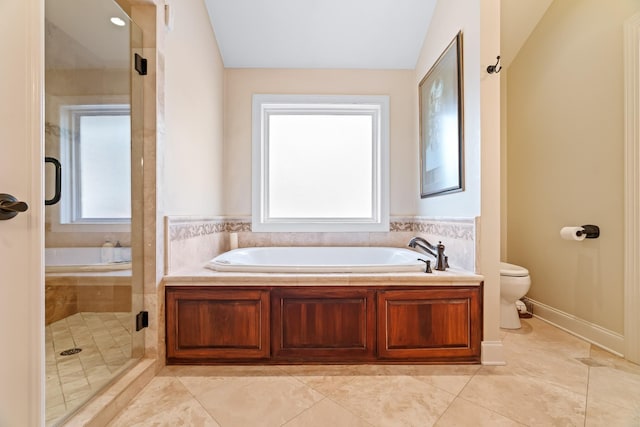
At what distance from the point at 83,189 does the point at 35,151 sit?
0.84 meters

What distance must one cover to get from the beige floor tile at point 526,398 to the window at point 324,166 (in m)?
1.51

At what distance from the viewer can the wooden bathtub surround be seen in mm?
1604

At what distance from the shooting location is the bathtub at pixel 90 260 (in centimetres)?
154

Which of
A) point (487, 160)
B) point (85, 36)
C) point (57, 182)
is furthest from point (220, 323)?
point (487, 160)

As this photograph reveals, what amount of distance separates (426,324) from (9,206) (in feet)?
6.11

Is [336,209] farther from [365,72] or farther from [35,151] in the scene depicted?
[35,151]

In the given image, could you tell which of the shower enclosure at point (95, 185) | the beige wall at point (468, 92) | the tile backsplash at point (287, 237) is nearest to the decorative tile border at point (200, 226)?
the tile backsplash at point (287, 237)

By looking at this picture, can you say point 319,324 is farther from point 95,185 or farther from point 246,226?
point 95,185

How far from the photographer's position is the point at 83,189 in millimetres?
1565

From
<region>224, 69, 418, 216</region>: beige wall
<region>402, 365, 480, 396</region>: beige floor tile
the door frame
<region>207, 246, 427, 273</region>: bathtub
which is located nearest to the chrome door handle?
the door frame

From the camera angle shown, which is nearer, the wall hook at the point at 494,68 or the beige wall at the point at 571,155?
the wall hook at the point at 494,68

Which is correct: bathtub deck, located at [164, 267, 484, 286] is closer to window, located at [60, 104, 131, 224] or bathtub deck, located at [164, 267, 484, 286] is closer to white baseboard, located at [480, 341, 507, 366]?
white baseboard, located at [480, 341, 507, 366]

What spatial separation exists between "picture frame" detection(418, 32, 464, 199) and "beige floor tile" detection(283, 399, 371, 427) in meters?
1.50

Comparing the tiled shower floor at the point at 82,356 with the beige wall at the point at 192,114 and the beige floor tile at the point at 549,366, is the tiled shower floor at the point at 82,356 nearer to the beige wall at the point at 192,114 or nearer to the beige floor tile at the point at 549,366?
the beige wall at the point at 192,114
